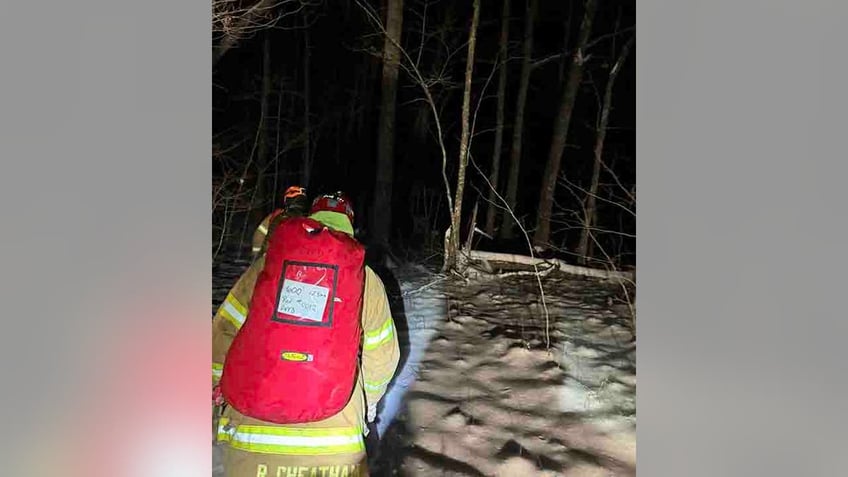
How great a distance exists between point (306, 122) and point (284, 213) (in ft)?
1.02

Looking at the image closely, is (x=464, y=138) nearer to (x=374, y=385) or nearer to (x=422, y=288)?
(x=422, y=288)

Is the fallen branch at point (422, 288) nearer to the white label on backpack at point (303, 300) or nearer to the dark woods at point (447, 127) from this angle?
the dark woods at point (447, 127)

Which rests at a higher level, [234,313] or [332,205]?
[332,205]

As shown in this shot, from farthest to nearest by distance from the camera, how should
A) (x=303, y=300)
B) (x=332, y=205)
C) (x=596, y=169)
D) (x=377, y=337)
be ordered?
1. (x=596, y=169)
2. (x=332, y=205)
3. (x=377, y=337)
4. (x=303, y=300)

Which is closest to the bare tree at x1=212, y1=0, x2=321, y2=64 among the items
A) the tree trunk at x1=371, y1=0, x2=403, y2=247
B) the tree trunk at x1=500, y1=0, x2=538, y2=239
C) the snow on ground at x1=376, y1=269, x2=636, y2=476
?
the tree trunk at x1=371, y1=0, x2=403, y2=247

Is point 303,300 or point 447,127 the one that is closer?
point 303,300

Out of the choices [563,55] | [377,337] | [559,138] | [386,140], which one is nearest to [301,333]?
[377,337]

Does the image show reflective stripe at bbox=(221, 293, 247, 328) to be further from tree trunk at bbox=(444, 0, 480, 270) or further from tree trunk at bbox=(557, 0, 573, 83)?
tree trunk at bbox=(557, 0, 573, 83)

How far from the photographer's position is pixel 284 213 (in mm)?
1823

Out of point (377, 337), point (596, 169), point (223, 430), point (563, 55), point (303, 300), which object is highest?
point (563, 55)

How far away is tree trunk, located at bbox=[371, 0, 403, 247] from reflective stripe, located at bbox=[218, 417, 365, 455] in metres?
0.62

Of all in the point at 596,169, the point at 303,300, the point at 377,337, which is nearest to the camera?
the point at 303,300

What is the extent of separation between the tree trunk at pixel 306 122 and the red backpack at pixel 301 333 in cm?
36

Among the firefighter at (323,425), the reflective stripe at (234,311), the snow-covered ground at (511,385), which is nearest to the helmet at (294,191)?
the firefighter at (323,425)
